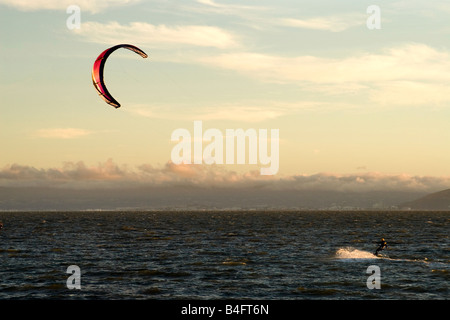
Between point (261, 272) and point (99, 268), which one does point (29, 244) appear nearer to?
point (99, 268)

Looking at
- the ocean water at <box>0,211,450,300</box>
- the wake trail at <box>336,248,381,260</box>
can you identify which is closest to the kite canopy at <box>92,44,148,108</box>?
the ocean water at <box>0,211,450,300</box>

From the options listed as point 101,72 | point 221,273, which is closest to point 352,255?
point 221,273

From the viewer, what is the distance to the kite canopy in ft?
135

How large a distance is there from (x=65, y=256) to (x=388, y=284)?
36.5 meters

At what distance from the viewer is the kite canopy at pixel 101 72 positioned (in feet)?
135

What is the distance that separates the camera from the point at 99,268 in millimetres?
50531

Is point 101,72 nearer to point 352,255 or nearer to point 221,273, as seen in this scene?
point 221,273

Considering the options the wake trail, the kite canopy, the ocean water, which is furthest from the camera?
the wake trail

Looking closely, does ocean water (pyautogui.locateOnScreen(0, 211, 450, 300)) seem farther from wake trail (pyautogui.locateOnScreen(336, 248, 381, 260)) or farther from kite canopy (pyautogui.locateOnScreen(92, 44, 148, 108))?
kite canopy (pyautogui.locateOnScreen(92, 44, 148, 108))

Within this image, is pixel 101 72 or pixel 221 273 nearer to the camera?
pixel 101 72

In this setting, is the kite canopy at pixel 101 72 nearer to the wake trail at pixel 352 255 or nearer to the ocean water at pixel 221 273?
the ocean water at pixel 221 273

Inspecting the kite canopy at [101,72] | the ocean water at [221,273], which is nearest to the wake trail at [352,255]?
the ocean water at [221,273]

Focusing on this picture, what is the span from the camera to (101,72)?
1703 inches
